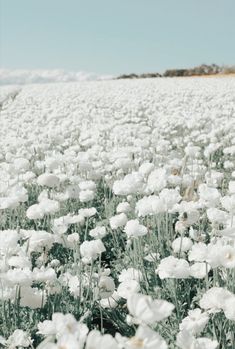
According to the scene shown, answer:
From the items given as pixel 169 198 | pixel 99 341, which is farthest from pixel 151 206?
pixel 99 341

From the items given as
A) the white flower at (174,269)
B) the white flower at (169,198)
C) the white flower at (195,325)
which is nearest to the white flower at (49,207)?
the white flower at (169,198)

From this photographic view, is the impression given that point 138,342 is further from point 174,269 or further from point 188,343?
point 174,269

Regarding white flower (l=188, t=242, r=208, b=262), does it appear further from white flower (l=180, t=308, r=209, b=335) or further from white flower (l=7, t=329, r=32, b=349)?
white flower (l=7, t=329, r=32, b=349)

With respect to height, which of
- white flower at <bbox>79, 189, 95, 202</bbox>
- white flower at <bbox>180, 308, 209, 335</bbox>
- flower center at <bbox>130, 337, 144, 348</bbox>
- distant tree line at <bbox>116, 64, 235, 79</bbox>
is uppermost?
flower center at <bbox>130, 337, 144, 348</bbox>

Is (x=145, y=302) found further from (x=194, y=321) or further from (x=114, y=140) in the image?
(x=114, y=140)

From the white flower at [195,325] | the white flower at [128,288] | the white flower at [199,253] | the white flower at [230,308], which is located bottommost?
the white flower at [128,288]

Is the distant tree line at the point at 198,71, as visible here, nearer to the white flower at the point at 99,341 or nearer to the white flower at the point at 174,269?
the white flower at the point at 174,269

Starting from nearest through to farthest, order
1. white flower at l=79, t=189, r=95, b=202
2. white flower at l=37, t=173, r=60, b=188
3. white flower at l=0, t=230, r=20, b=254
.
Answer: white flower at l=0, t=230, r=20, b=254, white flower at l=79, t=189, r=95, b=202, white flower at l=37, t=173, r=60, b=188

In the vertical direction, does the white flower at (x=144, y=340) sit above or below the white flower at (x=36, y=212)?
above

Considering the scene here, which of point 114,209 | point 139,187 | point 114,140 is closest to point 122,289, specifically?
point 139,187

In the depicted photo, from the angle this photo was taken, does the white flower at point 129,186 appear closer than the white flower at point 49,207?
No

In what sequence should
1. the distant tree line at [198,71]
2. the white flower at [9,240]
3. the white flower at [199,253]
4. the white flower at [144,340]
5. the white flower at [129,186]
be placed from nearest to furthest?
the white flower at [144,340] < the white flower at [199,253] < the white flower at [9,240] < the white flower at [129,186] < the distant tree line at [198,71]

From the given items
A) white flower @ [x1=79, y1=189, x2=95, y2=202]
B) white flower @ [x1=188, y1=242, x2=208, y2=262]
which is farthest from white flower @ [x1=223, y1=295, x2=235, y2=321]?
white flower @ [x1=79, y1=189, x2=95, y2=202]

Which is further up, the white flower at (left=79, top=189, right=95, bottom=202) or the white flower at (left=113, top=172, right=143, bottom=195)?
the white flower at (left=113, top=172, right=143, bottom=195)
